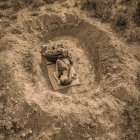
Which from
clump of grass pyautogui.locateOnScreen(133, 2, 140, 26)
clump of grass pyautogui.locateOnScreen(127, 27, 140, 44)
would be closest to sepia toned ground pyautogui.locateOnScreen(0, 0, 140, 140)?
clump of grass pyautogui.locateOnScreen(127, 27, 140, 44)

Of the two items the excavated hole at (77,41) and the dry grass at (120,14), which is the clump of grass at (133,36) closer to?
the dry grass at (120,14)

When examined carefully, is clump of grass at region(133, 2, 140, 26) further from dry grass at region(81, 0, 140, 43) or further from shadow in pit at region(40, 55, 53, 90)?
shadow in pit at region(40, 55, 53, 90)

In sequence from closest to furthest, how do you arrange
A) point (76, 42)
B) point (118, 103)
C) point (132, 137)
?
point (132, 137)
point (118, 103)
point (76, 42)

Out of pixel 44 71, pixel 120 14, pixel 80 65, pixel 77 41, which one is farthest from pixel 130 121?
pixel 120 14

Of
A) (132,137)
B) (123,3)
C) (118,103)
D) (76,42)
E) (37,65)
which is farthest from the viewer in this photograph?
(123,3)

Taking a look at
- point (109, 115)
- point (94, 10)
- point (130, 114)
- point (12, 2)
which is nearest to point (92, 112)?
point (109, 115)

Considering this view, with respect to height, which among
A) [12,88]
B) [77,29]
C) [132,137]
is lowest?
[132,137]

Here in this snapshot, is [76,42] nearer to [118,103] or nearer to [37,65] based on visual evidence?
[37,65]

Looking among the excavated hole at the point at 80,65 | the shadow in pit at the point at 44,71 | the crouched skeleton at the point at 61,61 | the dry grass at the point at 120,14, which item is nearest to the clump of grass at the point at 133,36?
the dry grass at the point at 120,14
